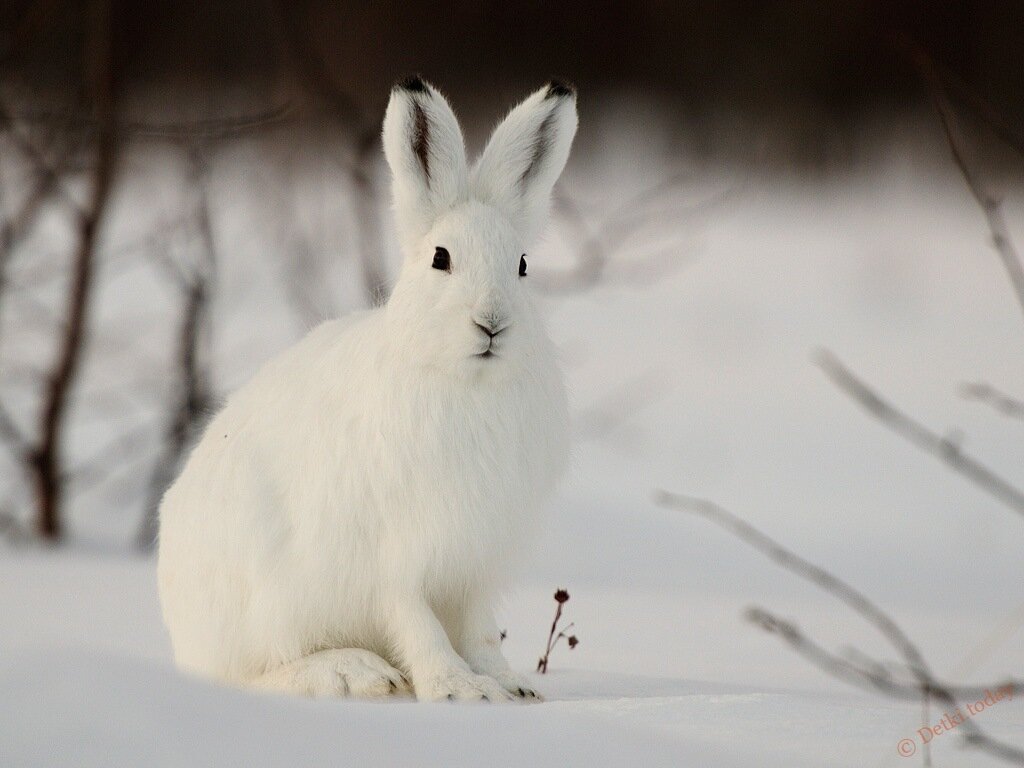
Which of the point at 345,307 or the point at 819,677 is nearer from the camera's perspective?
the point at 819,677

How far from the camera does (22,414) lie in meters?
6.17

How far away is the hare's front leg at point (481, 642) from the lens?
269 centimetres

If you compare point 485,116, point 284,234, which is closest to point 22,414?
point 284,234

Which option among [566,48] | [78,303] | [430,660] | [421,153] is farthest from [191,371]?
[566,48]

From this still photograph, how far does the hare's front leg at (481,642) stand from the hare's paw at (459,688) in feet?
0.40

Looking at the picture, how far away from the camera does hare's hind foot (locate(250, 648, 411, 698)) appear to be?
2539 millimetres

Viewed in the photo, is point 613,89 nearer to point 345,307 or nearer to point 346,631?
point 345,307

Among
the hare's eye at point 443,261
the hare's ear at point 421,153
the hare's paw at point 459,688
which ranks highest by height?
the hare's ear at point 421,153

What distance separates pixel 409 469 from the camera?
2545 mm

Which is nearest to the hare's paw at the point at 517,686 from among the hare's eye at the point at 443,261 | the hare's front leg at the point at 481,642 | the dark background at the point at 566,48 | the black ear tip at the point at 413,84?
the hare's front leg at the point at 481,642

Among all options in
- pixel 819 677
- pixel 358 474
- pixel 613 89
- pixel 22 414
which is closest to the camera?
pixel 358 474

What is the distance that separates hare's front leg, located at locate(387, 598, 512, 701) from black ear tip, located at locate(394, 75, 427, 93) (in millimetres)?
1021

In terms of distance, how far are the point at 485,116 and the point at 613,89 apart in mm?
2349

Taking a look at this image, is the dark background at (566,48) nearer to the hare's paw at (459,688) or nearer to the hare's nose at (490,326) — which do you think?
the hare's nose at (490,326)
